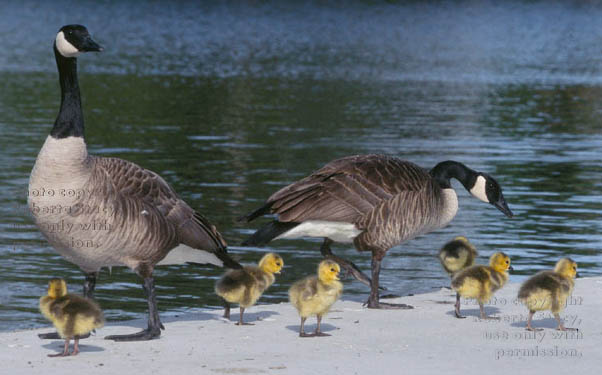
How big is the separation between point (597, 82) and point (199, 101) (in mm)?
22319

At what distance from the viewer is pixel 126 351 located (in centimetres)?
975

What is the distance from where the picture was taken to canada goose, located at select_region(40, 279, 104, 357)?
366 inches

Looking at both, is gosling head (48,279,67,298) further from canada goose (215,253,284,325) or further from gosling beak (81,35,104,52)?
gosling beak (81,35,104,52)

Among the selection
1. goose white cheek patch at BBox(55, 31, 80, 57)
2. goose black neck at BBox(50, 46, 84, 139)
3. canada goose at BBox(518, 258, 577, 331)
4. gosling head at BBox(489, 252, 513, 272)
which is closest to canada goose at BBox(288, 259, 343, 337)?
canada goose at BBox(518, 258, 577, 331)

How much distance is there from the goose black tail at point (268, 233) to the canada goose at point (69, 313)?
2.53 m

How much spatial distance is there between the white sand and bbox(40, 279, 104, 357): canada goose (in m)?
0.22

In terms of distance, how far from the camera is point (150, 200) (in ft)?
34.5

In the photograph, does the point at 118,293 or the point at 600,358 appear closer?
the point at 600,358

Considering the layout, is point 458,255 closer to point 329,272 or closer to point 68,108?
point 329,272

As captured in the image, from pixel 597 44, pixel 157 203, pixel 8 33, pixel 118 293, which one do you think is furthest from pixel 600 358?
pixel 8 33

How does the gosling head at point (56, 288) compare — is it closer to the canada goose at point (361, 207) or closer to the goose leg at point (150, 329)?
the goose leg at point (150, 329)

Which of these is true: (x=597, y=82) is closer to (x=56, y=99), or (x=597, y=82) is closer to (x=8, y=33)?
(x=56, y=99)

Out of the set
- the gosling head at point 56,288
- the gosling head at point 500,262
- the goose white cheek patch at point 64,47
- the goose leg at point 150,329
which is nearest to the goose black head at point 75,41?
the goose white cheek patch at point 64,47

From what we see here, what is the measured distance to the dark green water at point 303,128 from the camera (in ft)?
52.9
